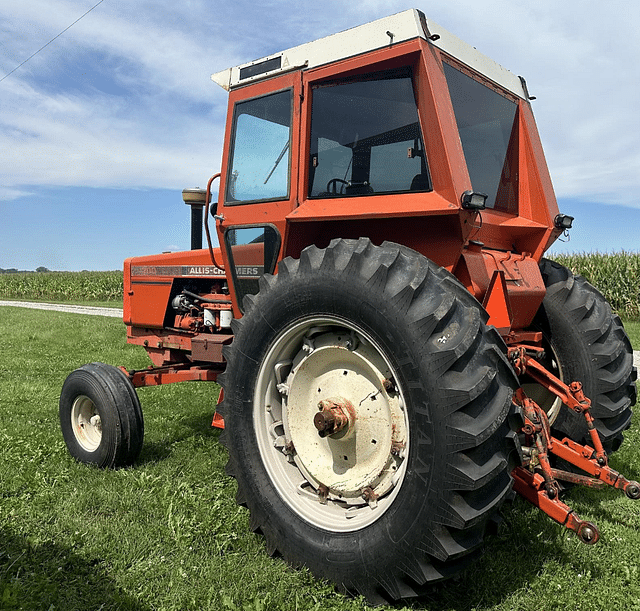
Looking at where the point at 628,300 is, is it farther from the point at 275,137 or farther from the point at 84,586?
the point at 84,586

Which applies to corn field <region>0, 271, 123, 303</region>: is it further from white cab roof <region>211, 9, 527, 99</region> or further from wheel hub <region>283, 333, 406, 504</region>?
wheel hub <region>283, 333, 406, 504</region>

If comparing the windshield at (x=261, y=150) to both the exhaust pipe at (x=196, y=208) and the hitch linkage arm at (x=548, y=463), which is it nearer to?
the exhaust pipe at (x=196, y=208)

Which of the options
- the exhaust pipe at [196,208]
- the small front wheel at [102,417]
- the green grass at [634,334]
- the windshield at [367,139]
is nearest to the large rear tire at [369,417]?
the windshield at [367,139]

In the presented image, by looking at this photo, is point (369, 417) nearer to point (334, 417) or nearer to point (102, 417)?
point (334, 417)

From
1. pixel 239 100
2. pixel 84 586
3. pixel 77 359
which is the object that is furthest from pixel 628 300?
pixel 84 586

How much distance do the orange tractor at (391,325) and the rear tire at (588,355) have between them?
0.5 inches

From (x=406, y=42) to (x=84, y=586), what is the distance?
122 inches

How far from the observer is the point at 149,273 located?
5312mm

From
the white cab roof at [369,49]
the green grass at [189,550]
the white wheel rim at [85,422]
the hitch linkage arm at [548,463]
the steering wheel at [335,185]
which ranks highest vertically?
the white cab roof at [369,49]

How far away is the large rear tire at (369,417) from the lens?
2.35 meters

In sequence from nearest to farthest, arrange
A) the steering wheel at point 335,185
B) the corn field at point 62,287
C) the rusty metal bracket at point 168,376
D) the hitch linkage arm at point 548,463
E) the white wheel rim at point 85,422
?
the hitch linkage arm at point 548,463 → the steering wheel at point 335,185 → the white wheel rim at point 85,422 → the rusty metal bracket at point 168,376 → the corn field at point 62,287

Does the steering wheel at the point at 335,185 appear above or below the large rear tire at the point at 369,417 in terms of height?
above

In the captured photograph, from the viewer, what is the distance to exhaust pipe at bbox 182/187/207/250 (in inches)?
190

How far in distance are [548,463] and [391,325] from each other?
1.04 meters
